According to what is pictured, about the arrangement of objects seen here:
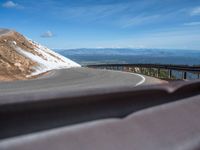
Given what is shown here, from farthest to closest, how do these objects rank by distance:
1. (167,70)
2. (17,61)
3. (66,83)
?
(17,61) → (167,70) → (66,83)

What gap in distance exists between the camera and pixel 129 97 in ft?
9.67

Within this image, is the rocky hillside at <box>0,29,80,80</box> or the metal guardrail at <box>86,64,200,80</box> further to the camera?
the rocky hillside at <box>0,29,80,80</box>

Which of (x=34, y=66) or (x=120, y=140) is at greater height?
(x=120, y=140)

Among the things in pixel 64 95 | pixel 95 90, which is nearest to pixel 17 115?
pixel 64 95

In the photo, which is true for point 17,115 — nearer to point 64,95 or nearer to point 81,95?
point 64,95

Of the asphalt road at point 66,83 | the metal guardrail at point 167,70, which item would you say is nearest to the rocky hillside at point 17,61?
the asphalt road at point 66,83

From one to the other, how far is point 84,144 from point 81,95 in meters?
0.34

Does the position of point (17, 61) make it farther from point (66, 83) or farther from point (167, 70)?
point (66, 83)

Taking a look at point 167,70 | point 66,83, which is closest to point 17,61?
point 167,70

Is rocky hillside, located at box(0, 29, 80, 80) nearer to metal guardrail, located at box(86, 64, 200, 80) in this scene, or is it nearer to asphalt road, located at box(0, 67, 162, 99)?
asphalt road, located at box(0, 67, 162, 99)

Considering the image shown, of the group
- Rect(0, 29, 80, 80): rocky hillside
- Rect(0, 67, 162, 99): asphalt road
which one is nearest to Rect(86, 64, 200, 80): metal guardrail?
Rect(0, 67, 162, 99): asphalt road

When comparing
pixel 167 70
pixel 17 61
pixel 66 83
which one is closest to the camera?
pixel 66 83

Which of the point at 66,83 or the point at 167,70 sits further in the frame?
the point at 167,70

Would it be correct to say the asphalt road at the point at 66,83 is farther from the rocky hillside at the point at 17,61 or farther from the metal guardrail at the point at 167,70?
the rocky hillside at the point at 17,61
